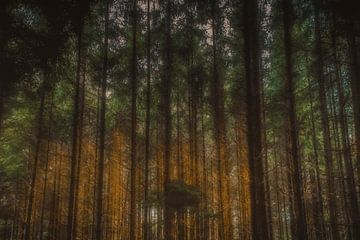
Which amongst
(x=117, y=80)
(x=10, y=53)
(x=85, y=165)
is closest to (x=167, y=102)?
(x=117, y=80)

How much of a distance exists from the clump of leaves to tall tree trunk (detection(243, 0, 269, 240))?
2.16 m

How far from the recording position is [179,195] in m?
8.17

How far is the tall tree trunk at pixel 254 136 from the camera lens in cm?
601

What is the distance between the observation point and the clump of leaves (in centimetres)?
817

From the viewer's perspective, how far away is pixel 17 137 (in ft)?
40.2

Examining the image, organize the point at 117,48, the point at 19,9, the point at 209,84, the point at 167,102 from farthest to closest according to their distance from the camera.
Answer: the point at 209,84, the point at 117,48, the point at 167,102, the point at 19,9

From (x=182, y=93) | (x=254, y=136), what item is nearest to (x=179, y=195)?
(x=254, y=136)

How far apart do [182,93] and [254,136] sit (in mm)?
6917

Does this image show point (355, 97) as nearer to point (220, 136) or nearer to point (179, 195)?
point (220, 136)

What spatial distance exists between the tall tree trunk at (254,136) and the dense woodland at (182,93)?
2 centimetres

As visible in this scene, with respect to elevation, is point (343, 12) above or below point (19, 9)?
below

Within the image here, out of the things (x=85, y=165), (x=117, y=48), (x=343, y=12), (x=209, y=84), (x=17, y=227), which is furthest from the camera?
(x=17, y=227)

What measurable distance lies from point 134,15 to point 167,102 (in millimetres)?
2970

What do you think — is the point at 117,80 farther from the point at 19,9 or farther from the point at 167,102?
the point at 19,9
